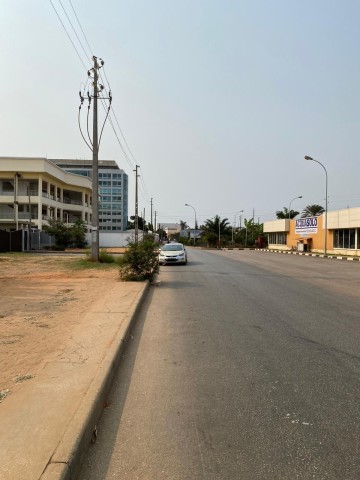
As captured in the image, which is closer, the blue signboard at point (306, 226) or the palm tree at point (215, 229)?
the blue signboard at point (306, 226)

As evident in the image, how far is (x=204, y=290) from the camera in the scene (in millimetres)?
13805

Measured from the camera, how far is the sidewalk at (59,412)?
9.64ft

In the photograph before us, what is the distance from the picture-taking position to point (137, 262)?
1571 centimetres

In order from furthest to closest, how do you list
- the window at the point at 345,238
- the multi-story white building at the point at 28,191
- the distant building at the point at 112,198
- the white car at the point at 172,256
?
the distant building at the point at 112,198 < the multi-story white building at the point at 28,191 < the window at the point at 345,238 < the white car at the point at 172,256

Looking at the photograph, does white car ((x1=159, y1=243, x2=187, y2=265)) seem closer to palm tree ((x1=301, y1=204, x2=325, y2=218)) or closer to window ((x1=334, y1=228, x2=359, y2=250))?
window ((x1=334, y1=228, x2=359, y2=250))

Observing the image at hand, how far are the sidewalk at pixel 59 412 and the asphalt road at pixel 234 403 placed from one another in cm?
20

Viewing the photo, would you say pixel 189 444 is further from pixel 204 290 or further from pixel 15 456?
pixel 204 290

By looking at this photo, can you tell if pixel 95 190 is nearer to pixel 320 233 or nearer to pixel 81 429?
pixel 81 429

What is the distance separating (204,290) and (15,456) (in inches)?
431

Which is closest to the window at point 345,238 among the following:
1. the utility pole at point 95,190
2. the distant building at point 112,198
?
the utility pole at point 95,190

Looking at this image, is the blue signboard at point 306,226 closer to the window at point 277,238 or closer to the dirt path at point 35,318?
the window at point 277,238

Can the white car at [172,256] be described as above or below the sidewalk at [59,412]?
above

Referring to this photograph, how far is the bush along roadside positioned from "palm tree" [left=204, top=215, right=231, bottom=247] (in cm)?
6300

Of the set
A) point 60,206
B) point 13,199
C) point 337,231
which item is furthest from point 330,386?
point 60,206
